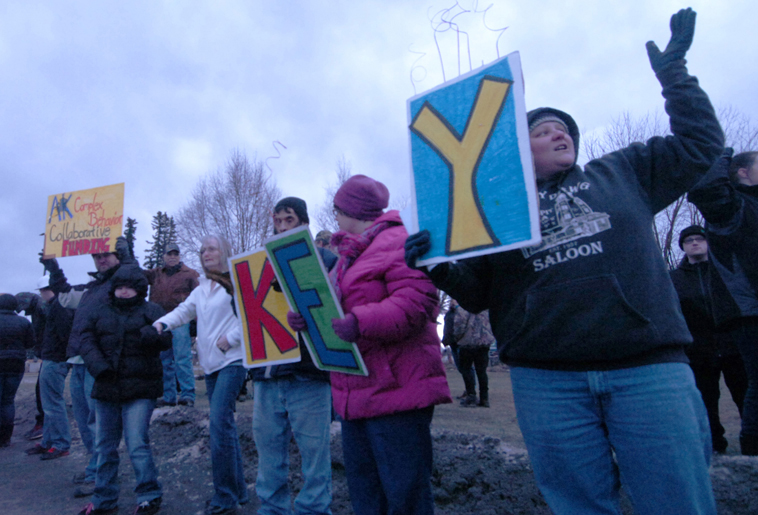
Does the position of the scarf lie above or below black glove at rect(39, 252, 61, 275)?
below

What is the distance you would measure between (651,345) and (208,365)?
2.83 m

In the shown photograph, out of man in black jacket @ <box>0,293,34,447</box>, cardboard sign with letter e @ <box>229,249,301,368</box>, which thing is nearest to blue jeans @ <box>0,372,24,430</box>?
man in black jacket @ <box>0,293,34,447</box>

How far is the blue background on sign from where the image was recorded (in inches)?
65.7

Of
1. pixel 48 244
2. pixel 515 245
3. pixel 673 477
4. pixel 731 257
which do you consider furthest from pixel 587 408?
pixel 48 244

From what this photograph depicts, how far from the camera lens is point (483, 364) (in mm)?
7211

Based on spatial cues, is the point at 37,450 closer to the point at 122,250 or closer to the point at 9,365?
the point at 9,365

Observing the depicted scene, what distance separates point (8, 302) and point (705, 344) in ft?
26.2

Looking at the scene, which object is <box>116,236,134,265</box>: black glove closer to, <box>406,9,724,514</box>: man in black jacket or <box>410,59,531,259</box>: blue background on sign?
<box>410,59,531,259</box>: blue background on sign

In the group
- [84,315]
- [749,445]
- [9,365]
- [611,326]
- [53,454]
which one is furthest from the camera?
[9,365]

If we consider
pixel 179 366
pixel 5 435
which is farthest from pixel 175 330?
pixel 5 435

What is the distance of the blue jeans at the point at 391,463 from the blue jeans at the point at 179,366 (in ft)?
15.9

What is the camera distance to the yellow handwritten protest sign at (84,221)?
6.52m

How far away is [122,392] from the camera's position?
11.6 ft

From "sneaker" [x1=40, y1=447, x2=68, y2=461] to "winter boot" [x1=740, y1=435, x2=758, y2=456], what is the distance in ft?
21.4
